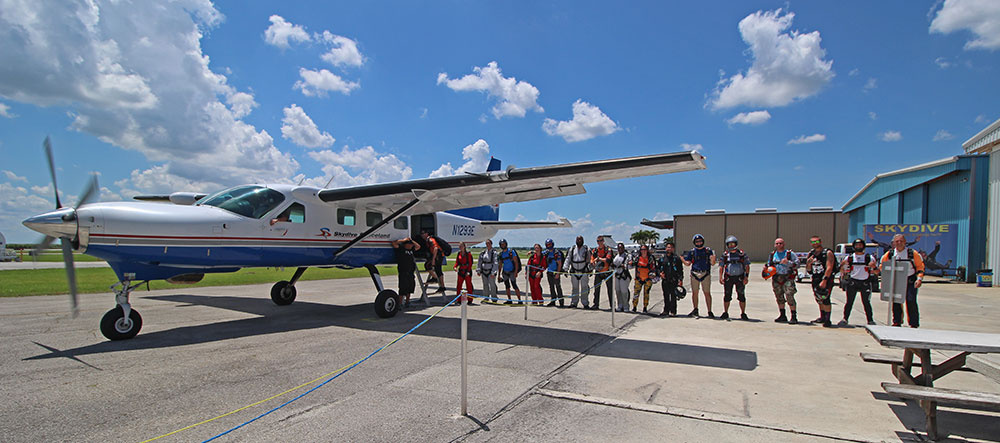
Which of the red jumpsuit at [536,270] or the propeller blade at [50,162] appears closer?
the propeller blade at [50,162]

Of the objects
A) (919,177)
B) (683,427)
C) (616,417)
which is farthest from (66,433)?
(919,177)

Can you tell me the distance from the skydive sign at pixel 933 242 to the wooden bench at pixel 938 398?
23329mm

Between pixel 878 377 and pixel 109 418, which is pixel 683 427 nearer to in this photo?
pixel 878 377

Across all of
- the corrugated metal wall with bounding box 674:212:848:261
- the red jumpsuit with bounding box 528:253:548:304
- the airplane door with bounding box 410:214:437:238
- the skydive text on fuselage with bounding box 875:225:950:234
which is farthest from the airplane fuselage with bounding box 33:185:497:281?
the corrugated metal wall with bounding box 674:212:848:261

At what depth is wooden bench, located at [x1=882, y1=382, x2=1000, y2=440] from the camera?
321cm

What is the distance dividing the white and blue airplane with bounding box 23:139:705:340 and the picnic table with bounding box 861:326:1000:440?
9.86 feet

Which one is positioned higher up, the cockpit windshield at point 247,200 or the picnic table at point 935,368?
the cockpit windshield at point 247,200

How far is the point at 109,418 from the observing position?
12.7ft

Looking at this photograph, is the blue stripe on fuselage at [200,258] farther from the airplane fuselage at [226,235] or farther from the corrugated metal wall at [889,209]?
the corrugated metal wall at [889,209]

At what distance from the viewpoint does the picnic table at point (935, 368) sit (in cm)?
329

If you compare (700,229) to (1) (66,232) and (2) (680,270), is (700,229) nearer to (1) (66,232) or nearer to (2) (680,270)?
(2) (680,270)

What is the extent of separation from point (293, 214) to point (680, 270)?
8.21 m

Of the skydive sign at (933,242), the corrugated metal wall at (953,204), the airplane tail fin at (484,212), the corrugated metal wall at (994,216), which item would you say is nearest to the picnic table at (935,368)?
the airplane tail fin at (484,212)

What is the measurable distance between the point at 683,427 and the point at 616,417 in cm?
53
